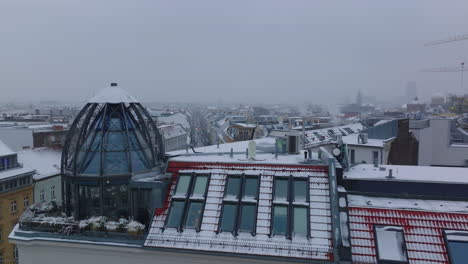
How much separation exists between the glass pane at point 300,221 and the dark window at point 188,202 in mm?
4890

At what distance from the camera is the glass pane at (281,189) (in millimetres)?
20672

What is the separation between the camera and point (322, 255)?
701 inches

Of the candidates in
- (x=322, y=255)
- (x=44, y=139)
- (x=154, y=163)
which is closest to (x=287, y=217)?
(x=322, y=255)

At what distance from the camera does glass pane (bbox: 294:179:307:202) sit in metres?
20.4

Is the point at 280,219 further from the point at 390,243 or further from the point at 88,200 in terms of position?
the point at 88,200

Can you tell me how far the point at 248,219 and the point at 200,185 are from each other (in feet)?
12.1

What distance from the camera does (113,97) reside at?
23.5 metres

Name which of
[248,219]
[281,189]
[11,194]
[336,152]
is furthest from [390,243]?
[11,194]

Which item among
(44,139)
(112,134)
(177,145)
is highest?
(112,134)

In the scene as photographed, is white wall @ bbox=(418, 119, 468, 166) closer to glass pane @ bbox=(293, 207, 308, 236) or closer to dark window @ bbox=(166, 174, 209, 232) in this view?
glass pane @ bbox=(293, 207, 308, 236)

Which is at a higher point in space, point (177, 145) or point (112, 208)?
point (112, 208)

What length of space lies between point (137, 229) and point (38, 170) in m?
36.8

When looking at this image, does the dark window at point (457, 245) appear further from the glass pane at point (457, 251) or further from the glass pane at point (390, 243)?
the glass pane at point (390, 243)

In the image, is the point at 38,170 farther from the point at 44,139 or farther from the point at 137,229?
the point at 137,229
